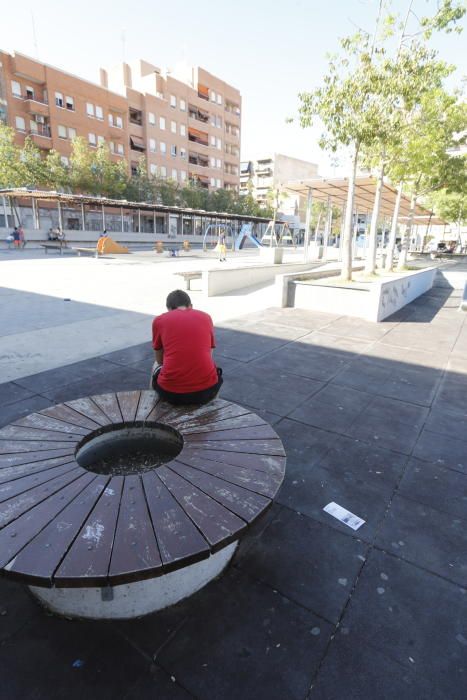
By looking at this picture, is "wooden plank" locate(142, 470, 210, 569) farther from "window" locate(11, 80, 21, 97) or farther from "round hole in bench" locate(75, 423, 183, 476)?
"window" locate(11, 80, 21, 97)

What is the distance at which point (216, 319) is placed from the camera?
362 inches

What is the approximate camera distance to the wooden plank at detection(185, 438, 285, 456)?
2.42 metres

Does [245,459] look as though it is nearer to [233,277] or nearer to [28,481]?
[28,481]

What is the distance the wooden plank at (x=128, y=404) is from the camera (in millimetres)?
2770

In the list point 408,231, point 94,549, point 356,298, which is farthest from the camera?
point 408,231

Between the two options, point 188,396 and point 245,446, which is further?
point 188,396

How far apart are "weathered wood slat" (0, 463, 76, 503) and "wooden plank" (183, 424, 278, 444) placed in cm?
74

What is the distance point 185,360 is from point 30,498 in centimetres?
139

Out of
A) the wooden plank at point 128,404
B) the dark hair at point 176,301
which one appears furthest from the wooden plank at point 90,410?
the dark hair at point 176,301

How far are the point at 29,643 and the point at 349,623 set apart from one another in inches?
63.8

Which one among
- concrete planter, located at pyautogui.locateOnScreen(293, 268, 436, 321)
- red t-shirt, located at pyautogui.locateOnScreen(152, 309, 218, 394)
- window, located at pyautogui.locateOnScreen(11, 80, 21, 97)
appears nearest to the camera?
red t-shirt, located at pyautogui.locateOnScreen(152, 309, 218, 394)

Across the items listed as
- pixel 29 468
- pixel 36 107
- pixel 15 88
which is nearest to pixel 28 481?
pixel 29 468

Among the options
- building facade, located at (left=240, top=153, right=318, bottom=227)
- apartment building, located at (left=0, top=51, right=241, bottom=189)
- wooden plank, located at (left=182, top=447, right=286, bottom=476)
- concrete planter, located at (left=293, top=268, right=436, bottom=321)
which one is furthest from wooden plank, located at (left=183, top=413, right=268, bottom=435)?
building facade, located at (left=240, top=153, right=318, bottom=227)

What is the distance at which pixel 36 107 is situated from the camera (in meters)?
44.0
